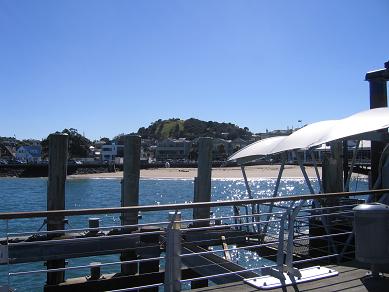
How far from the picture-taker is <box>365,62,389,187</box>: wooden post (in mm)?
12094

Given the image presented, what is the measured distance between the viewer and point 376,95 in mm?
12711

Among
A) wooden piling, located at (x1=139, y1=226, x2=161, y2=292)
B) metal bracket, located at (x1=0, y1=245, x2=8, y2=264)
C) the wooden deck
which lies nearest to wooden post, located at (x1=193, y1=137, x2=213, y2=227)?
wooden piling, located at (x1=139, y1=226, x2=161, y2=292)

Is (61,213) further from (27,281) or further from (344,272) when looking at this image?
(27,281)

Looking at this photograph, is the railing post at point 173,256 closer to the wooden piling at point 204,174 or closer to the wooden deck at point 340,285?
the wooden deck at point 340,285

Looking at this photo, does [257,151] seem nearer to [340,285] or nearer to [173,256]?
[340,285]

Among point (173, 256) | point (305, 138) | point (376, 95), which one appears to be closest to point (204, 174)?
point (305, 138)

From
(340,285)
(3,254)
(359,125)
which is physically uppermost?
(359,125)

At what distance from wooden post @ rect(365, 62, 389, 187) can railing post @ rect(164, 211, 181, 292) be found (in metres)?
7.95

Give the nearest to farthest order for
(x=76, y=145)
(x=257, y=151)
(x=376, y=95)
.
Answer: (x=376, y=95) < (x=257, y=151) < (x=76, y=145)

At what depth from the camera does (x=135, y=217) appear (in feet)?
40.1

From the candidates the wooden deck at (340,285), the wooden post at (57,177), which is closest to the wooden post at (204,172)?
the wooden post at (57,177)

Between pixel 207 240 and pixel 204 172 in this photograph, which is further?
pixel 204 172

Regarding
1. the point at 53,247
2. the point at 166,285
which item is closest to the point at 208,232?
the point at 53,247

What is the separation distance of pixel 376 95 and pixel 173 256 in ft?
30.1
